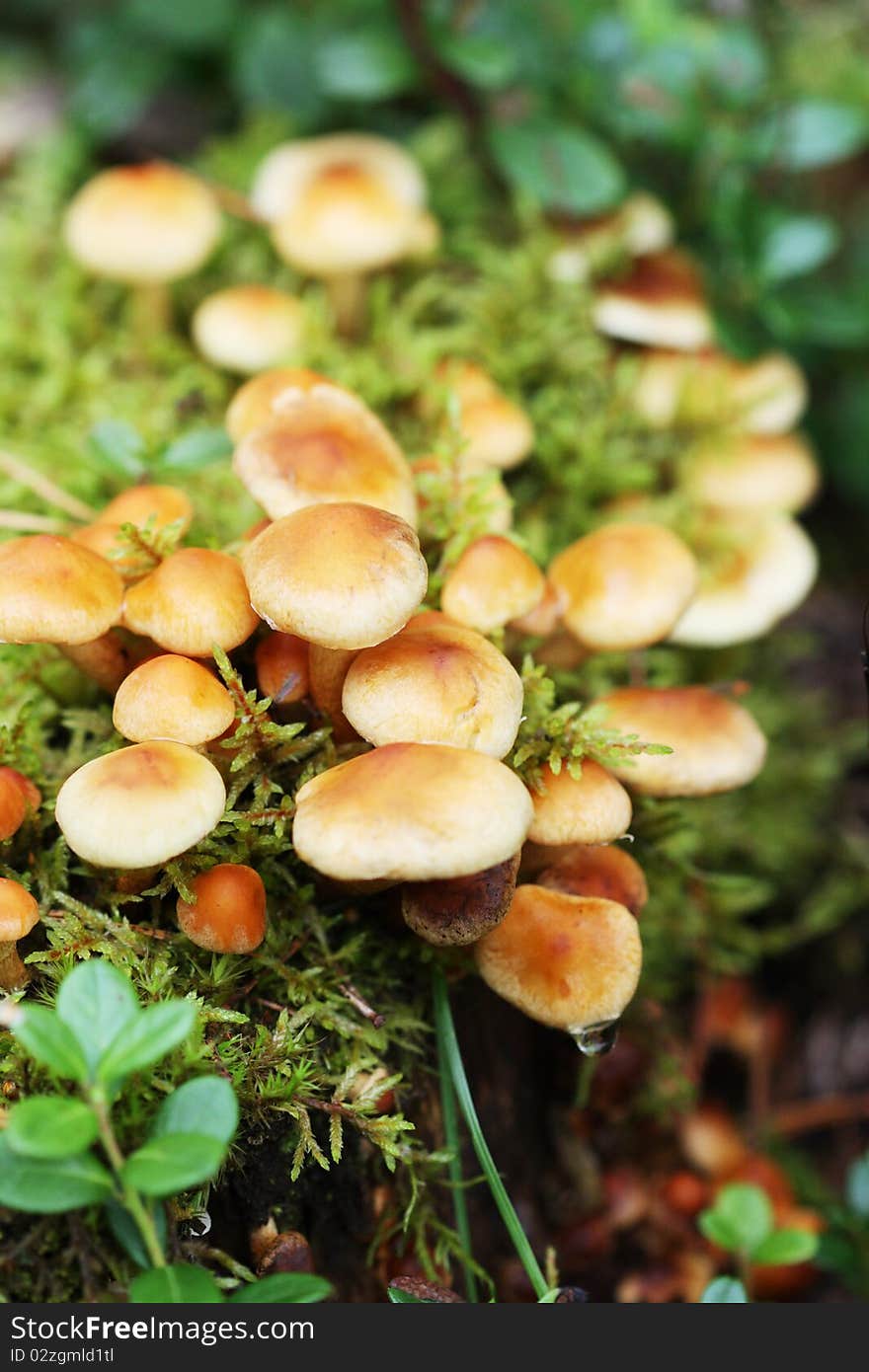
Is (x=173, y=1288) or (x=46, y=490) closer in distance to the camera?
(x=173, y=1288)

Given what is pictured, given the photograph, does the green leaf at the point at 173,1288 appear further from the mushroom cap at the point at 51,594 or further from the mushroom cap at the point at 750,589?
the mushroom cap at the point at 750,589

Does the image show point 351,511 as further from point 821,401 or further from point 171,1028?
point 821,401

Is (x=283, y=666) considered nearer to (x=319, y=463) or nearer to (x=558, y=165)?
(x=319, y=463)

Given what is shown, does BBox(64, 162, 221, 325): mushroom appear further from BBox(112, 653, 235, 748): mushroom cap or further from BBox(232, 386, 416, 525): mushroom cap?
BBox(112, 653, 235, 748): mushroom cap

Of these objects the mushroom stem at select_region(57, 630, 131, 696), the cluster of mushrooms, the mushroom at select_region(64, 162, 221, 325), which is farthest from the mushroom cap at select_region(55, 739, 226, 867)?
the mushroom at select_region(64, 162, 221, 325)

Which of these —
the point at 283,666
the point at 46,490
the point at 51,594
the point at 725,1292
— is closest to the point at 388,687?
the point at 283,666

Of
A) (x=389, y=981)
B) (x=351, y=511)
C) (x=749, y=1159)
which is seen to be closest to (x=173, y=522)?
(x=351, y=511)
